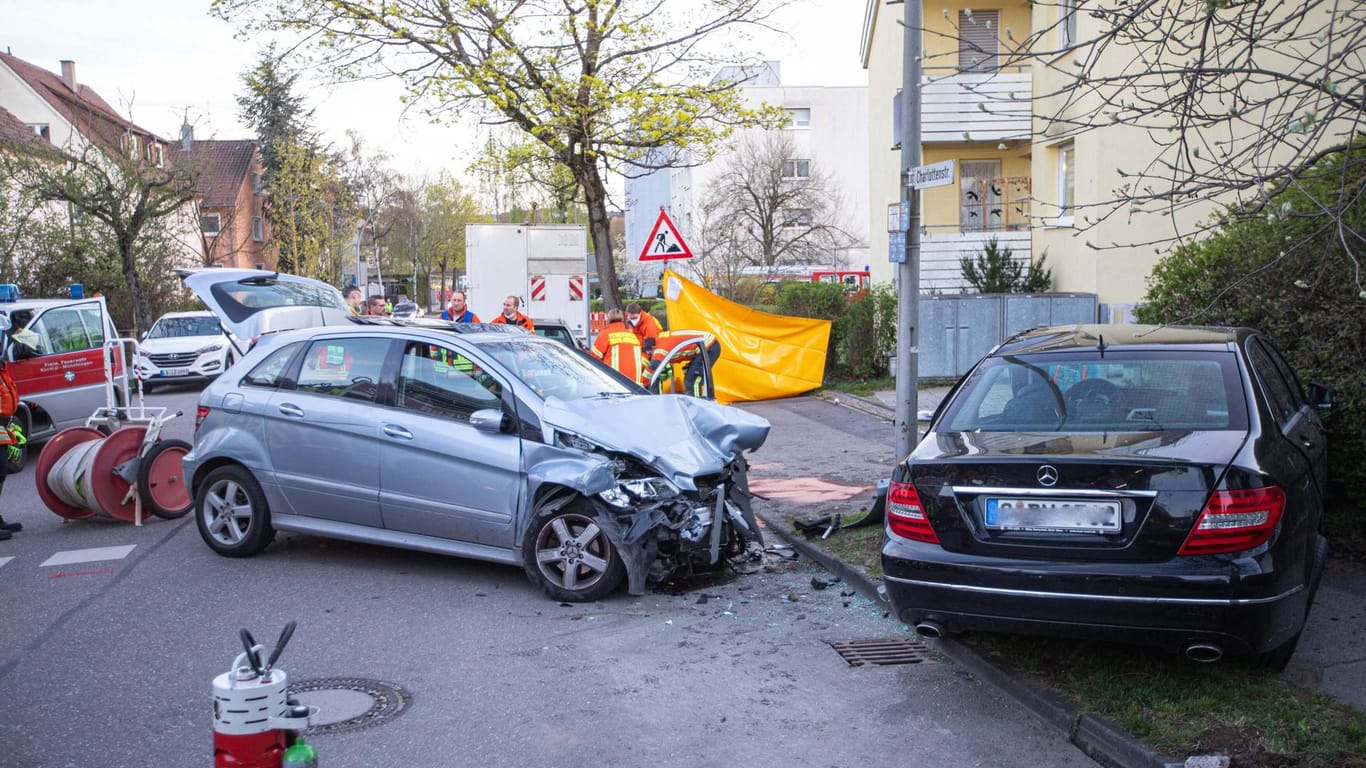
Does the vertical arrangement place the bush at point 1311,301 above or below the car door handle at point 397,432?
above

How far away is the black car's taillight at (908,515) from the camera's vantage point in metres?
4.91

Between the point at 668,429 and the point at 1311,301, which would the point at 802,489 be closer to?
the point at 668,429

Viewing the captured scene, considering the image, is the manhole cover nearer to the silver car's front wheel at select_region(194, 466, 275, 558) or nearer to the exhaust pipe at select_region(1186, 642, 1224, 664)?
the silver car's front wheel at select_region(194, 466, 275, 558)

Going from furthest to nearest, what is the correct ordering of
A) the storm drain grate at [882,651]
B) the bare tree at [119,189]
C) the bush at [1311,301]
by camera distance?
the bare tree at [119,189] → the bush at [1311,301] → the storm drain grate at [882,651]

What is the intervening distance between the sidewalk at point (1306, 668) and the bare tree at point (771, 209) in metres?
32.7

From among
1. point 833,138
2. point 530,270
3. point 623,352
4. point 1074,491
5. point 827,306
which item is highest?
point 833,138

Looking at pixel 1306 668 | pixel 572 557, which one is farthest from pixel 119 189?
pixel 1306 668

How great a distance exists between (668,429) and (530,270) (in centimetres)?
1494

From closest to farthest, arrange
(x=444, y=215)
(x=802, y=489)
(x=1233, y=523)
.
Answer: (x=1233, y=523)
(x=802, y=489)
(x=444, y=215)

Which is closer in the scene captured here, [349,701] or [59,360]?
A: [349,701]

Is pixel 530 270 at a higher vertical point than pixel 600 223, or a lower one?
lower

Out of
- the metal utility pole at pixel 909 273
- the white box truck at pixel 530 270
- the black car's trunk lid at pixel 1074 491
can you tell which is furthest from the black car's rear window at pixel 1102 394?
the white box truck at pixel 530 270

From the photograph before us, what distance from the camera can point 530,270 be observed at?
21719 millimetres

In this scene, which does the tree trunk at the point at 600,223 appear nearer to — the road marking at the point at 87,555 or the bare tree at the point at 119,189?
the road marking at the point at 87,555
